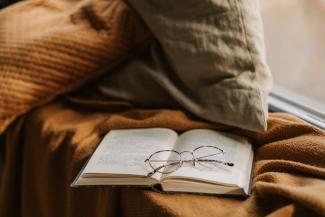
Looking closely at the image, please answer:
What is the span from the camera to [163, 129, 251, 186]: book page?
807 millimetres

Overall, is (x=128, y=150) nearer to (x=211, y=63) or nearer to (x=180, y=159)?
(x=180, y=159)

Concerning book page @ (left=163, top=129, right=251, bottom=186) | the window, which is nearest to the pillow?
book page @ (left=163, top=129, right=251, bottom=186)

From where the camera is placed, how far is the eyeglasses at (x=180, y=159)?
2.76 ft

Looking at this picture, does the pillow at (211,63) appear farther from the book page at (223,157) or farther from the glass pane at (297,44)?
the glass pane at (297,44)

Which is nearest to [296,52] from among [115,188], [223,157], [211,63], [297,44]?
[297,44]

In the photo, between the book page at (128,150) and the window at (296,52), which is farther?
the window at (296,52)

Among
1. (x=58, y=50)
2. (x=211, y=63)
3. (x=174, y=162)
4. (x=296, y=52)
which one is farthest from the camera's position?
(x=296, y=52)

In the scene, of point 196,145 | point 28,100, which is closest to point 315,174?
point 196,145

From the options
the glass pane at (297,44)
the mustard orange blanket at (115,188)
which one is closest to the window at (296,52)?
the glass pane at (297,44)

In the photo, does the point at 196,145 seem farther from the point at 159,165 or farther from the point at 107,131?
the point at 107,131

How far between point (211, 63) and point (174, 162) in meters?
0.25

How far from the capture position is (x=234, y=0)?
993 millimetres

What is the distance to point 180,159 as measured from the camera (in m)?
0.86

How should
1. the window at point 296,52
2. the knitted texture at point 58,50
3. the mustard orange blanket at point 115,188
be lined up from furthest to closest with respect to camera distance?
1. the window at point 296,52
2. the knitted texture at point 58,50
3. the mustard orange blanket at point 115,188
